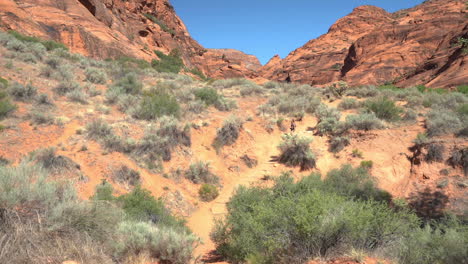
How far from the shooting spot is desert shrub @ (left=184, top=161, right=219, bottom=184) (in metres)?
10.2

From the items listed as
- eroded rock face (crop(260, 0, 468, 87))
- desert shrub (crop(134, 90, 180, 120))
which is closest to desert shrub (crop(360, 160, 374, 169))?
desert shrub (crop(134, 90, 180, 120))

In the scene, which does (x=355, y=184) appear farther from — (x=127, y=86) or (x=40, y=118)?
(x=127, y=86)

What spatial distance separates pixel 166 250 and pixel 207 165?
629cm

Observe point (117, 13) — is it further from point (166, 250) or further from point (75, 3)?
point (166, 250)

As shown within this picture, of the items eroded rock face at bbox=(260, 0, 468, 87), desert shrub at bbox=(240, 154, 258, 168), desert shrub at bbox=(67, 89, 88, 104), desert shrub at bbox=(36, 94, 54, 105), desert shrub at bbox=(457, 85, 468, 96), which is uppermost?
eroded rock face at bbox=(260, 0, 468, 87)

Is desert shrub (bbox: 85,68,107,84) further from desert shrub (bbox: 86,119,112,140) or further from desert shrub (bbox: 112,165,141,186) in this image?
desert shrub (bbox: 112,165,141,186)

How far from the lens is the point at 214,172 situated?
432 inches

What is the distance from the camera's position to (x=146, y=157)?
9789 millimetres

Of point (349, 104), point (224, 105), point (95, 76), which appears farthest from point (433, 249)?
point (95, 76)

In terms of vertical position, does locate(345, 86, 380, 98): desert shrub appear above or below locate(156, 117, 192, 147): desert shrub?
above

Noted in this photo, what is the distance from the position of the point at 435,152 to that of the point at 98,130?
11.8 metres

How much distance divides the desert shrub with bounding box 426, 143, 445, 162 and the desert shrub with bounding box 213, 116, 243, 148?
298 inches

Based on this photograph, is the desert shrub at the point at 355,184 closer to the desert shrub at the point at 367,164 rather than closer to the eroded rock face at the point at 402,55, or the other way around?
the desert shrub at the point at 367,164

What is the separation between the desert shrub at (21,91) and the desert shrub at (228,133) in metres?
7.54
